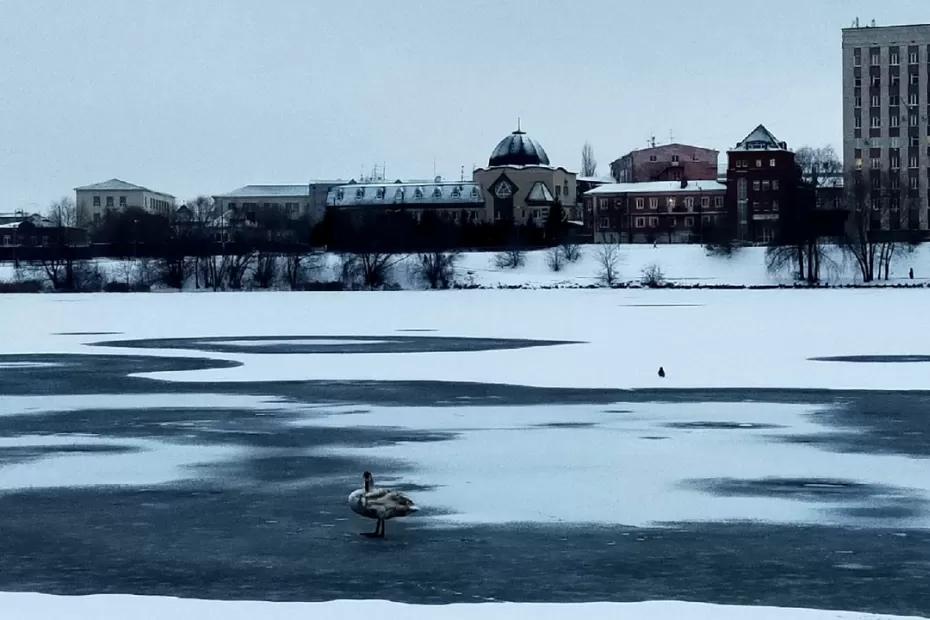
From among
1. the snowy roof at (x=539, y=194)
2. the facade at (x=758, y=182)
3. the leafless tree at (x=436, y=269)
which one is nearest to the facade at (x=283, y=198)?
the snowy roof at (x=539, y=194)

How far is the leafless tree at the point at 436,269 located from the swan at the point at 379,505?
85274mm

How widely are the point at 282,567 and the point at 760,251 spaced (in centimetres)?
9941

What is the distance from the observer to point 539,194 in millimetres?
145625

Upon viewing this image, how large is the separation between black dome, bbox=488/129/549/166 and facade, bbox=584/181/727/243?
9.07 metres

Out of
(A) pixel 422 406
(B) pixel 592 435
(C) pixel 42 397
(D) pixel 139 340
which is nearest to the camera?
(B) pixel 592 435

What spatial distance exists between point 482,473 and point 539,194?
131629 mm

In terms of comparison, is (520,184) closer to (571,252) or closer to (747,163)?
(747,163)

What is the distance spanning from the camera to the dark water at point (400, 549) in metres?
9.86

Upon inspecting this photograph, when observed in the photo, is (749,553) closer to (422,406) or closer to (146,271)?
(422,406)

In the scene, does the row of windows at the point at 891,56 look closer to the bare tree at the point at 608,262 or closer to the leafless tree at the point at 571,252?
the bare tree at the point at 608,262

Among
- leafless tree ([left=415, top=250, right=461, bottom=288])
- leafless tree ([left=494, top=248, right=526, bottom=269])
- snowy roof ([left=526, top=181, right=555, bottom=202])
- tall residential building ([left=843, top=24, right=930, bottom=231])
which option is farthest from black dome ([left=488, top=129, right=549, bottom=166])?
leafless tree ([left=415, top=250, right=461, bottom=288])

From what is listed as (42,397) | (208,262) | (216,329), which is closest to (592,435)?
(42,397)

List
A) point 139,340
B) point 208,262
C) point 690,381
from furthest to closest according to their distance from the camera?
point 208,262 → point 139,340 → point 690,381

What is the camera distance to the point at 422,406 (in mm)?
21406
